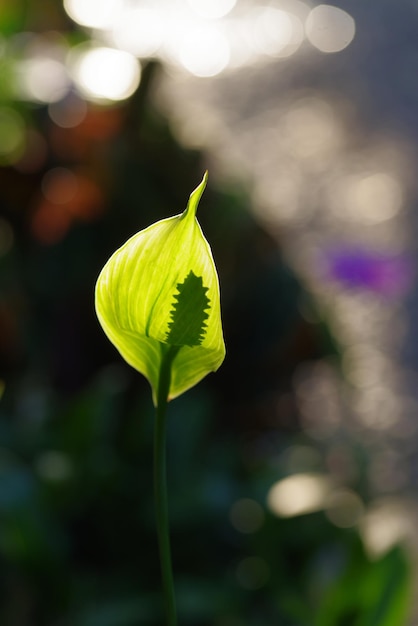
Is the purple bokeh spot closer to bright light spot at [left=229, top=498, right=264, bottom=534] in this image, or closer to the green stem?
bright light spot at [left=229, top=498, right=264, bottom=534]

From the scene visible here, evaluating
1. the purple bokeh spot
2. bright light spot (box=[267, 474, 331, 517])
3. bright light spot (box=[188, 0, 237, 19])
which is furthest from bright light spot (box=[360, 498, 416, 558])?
bright light spot (box=[188, 0, 237, 19])

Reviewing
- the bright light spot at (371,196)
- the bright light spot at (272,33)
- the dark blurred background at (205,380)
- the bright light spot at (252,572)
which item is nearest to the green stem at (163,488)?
the dark blurred background at (205,380)

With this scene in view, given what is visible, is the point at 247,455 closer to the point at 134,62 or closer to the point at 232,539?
the point at 232,539

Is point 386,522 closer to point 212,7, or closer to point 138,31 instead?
point 138,31

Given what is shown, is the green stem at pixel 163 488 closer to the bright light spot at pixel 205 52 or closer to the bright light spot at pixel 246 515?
the bright light spot at pixel 246 515

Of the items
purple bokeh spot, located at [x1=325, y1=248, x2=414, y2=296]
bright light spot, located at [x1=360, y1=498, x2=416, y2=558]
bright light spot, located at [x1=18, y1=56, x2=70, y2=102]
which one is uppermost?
bright light spot, located at [x1=18, y1=56, x2=70, y2=102]

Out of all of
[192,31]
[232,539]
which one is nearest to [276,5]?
[192,31]

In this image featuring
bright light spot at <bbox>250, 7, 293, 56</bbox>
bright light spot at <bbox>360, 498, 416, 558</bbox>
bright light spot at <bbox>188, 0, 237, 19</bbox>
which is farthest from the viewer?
bright light spot at <bbox>188, 0, 237, 19</bbox>

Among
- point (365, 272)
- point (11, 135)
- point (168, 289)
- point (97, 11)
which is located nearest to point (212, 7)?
point (97, 11)
